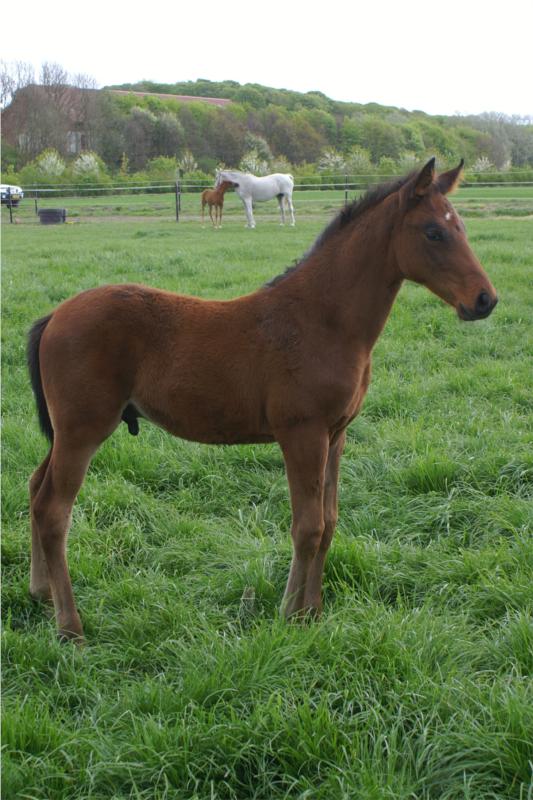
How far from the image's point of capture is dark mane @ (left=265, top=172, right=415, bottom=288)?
3027 millimetres

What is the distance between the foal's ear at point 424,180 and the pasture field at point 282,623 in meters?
1.63

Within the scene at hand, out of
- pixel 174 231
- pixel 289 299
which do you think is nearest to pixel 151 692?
pixel 289 299

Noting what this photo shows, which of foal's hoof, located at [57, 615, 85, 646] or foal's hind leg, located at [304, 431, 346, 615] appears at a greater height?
foal's hind leg, located at [304, 431, 346, 615]

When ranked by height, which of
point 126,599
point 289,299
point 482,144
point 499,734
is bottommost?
point 126,599

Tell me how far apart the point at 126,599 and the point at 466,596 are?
1.48 meters

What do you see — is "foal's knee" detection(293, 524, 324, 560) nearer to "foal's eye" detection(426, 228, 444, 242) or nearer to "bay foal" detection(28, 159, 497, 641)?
"bay foal" detection(28, 159, 497, 641)

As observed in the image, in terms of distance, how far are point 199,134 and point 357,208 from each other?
50.4 m

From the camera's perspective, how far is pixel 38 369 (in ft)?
10.8

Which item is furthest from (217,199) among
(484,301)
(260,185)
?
(484,301)

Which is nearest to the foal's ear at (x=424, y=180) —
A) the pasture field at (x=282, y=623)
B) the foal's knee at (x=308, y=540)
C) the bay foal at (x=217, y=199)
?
the foal's knee at (x=308, y=540)

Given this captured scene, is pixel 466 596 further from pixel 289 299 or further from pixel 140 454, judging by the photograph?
pixel 140 454

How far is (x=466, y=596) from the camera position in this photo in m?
3.05

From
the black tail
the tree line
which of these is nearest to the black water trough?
the tree line

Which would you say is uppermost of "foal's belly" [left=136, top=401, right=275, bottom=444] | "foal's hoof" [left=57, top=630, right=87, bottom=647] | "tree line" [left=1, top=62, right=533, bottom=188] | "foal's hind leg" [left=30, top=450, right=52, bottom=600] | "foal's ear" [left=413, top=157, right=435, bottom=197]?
"tree line" [left=1, top=62, right=533, bottom=188]
